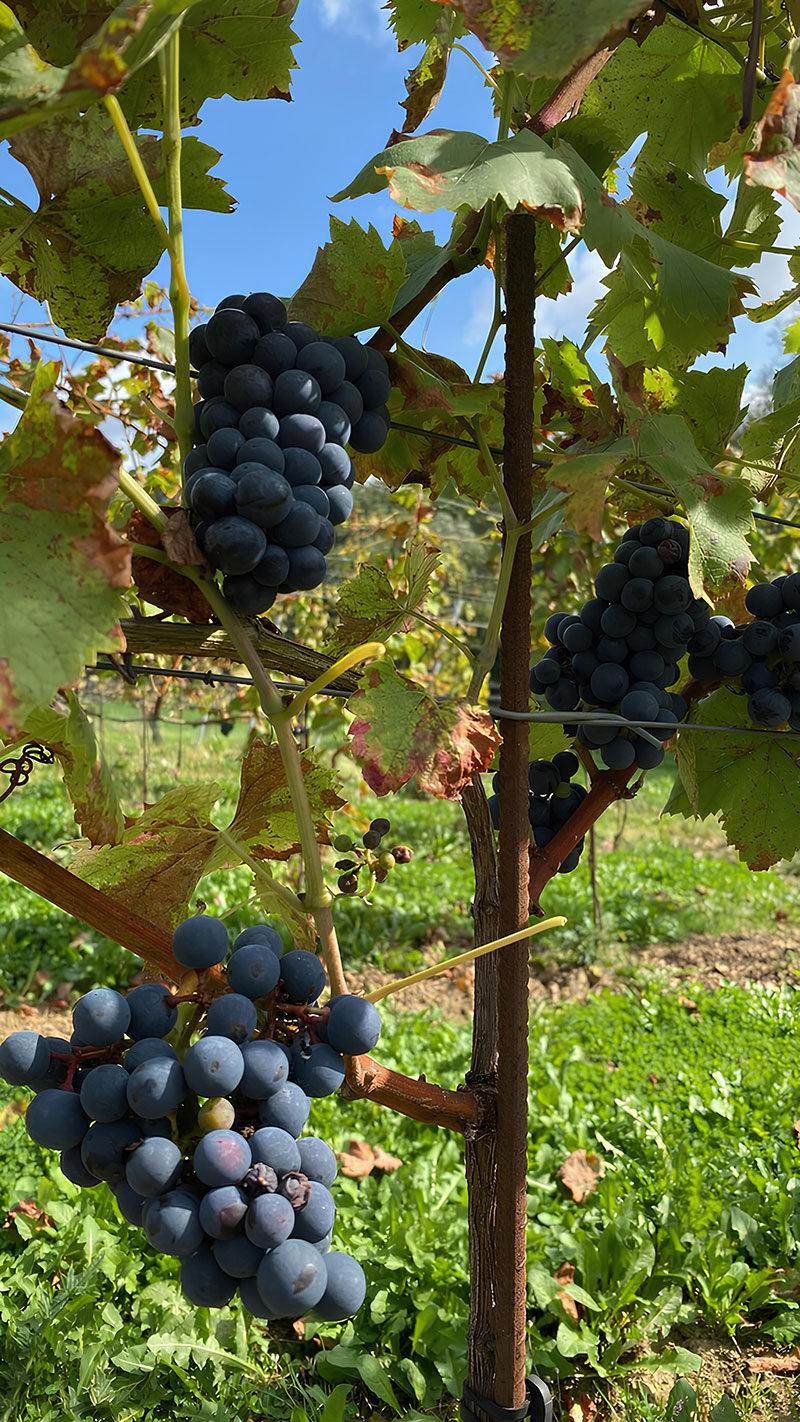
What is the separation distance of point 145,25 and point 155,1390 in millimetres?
2361

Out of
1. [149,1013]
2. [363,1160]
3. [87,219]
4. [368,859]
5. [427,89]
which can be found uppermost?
[427,89]

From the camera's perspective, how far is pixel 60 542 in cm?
78

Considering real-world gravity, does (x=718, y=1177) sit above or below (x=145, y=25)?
below

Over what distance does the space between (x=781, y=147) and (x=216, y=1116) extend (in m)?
0.97

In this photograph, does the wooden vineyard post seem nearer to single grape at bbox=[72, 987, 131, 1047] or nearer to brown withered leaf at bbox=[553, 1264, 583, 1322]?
single grape at bbox=[72, 987, 131, 1047]

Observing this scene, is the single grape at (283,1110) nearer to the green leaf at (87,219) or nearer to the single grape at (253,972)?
the single grape at (253,972)

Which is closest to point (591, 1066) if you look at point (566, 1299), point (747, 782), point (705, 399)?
point (566, 1299)

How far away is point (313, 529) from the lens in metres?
0.88

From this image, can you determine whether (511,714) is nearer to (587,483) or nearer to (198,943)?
(587,483)

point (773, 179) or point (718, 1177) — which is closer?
point (773, 179)

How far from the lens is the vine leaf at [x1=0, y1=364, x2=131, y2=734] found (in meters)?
0.75

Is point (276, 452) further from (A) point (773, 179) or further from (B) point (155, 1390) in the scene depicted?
(B) point (155, 1390)

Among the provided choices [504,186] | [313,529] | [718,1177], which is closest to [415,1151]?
[718,1177]

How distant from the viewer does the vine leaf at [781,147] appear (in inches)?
32.7
